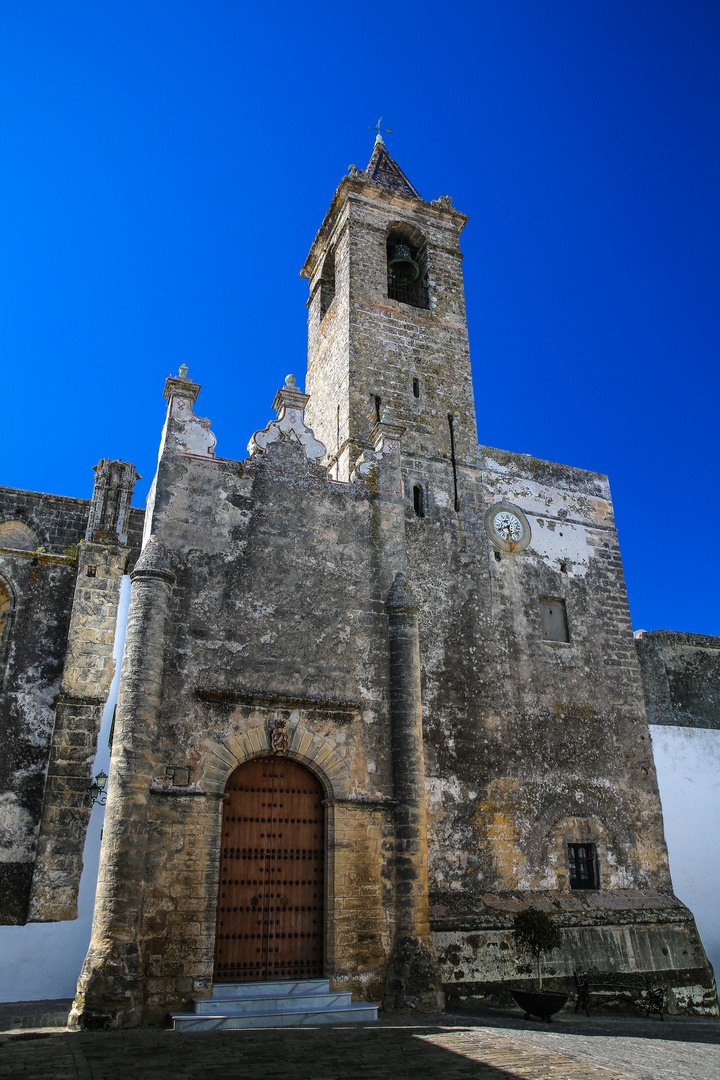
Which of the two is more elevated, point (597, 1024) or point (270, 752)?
point (270, 752)

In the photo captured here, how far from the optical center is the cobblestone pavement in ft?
19.9

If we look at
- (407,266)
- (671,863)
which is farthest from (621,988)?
(407,266)

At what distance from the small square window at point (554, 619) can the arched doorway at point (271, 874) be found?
660 centimetres

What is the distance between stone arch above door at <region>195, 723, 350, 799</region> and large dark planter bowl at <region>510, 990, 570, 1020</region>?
355 cm

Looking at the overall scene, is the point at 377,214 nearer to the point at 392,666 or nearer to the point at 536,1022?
the point at 392,666

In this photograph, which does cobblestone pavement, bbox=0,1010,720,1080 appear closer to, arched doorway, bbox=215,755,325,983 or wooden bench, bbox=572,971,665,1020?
arched doorway, bbox=215,755,325,983

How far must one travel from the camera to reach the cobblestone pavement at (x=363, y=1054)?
606 cm

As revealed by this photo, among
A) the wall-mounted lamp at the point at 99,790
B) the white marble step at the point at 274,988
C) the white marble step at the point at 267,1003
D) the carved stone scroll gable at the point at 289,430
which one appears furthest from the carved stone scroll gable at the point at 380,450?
the white marble step at the point at 267,1003

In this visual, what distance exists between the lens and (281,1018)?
8.33 m

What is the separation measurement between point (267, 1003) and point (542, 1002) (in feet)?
12.2

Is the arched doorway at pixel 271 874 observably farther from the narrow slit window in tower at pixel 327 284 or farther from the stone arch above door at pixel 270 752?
the narrow slit window in tower at pixel 327 284

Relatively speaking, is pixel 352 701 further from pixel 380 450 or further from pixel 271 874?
pixel 380 450

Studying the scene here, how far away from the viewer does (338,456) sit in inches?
584

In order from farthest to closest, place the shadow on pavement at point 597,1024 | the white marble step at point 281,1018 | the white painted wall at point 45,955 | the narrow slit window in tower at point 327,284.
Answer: the narrow slit window in tower at point 327,284 < the white painted wall at point 45,955 < the shadow on pavement at point 597,1024 < the white marble step at point 281,1018
